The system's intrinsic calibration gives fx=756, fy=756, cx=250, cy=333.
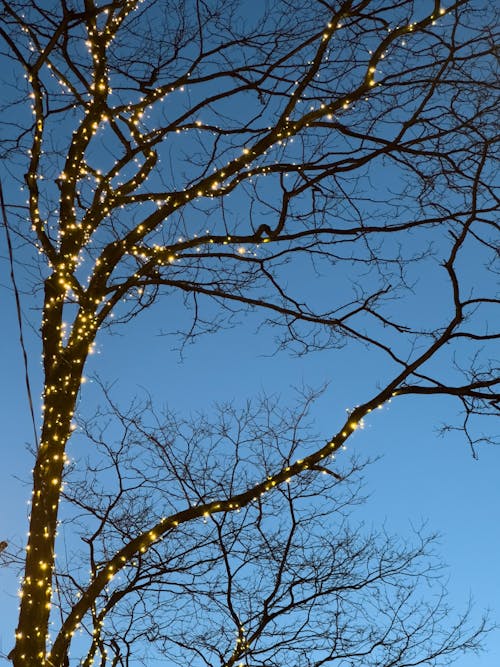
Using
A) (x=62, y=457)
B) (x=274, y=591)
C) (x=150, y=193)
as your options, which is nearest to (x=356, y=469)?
(x=274, y=591)

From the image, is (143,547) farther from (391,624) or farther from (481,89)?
(481,89)

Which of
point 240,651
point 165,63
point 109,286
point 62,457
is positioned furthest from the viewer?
point 165,63

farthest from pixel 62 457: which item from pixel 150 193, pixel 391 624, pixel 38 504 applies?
pixel 391 624

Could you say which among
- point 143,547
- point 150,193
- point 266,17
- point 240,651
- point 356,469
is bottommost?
point 240,651

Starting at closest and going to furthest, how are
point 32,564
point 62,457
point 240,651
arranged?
point 32,564, point 62,457, point 240,651

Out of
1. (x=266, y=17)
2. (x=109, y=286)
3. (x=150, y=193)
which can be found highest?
(x=266, y=17)

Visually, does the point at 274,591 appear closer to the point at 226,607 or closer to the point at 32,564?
the point at 226,607

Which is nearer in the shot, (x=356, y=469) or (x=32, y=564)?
(x=32, y=564)

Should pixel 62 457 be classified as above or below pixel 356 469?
below

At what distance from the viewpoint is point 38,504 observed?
4.04 meters

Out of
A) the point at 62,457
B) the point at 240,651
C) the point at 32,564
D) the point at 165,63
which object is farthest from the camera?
the point at 165,63

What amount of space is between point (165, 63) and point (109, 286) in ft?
5.56

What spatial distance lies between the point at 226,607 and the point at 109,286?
2196 mm

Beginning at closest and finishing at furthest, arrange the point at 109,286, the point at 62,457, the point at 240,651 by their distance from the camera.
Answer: the point at 62,457 < the point at 240,651 < the point at 109,286
